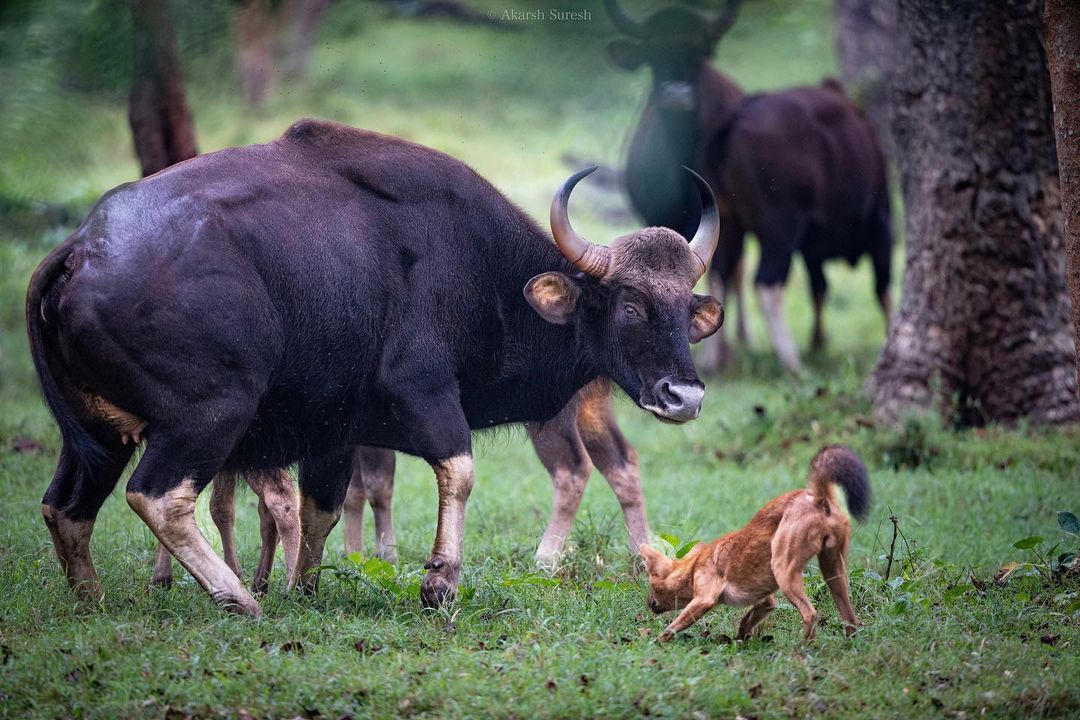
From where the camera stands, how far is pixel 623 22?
44.8 ft

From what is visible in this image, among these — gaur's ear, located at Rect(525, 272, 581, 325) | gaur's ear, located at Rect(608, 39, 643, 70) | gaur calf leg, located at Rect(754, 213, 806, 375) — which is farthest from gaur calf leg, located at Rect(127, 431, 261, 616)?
gaur's ear, located at Rect(608, 39, 643, 70)

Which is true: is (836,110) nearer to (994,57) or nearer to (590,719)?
(994,57)

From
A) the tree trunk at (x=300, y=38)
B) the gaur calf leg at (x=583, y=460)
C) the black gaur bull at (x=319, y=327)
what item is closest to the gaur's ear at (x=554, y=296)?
the black gaur bull at (x=319, y=327)

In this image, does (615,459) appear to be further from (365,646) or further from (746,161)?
(746,161)

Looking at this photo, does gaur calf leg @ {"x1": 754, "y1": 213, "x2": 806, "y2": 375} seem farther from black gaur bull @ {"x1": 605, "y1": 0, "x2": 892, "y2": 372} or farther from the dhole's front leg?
the dhole's front leg

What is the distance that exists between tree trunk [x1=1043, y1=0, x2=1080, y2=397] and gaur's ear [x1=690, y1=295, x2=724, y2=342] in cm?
174

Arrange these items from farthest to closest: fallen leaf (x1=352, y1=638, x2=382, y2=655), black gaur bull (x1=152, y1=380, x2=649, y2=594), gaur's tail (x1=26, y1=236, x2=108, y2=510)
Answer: black gaur bull (x1=152, y1=380, x2=649, y2=594) → gaur's tail (x1=26, y1=236, x2=108, y2=510) → fallen leaf (x1=352, y1=638, x2=382, y2=655)

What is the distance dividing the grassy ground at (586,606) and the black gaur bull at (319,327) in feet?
1.34

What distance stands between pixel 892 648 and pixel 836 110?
9.71m

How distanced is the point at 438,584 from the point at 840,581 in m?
1.81

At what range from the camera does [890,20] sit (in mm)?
15172

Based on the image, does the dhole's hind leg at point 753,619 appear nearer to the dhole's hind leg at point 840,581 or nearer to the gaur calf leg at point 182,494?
the dhole's hind leg at point 840,581

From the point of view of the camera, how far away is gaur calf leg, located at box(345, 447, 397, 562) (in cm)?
761

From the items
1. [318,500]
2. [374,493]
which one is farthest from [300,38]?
[318,500]
